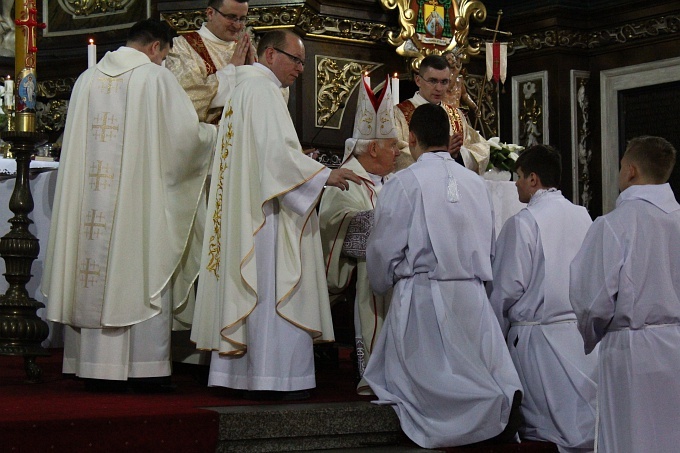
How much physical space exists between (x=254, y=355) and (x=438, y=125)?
4.89 feet

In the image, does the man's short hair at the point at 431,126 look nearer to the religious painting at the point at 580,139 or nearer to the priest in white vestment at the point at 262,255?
→ the priest in white vestment at the point at 262,255

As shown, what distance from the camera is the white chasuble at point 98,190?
5.84 m

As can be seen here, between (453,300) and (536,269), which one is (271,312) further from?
(536,269)

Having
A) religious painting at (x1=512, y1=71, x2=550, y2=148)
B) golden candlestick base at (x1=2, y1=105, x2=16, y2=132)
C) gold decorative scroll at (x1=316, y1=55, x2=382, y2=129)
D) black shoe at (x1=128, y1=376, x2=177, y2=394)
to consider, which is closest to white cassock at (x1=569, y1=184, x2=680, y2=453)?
black shoe at (x1=128, y1=376, x2=177, y2=394)

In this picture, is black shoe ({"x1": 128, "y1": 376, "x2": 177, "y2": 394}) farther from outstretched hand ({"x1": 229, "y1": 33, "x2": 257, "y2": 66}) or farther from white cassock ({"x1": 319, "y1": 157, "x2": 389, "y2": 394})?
outstretched hand ({"x1": 229, "y1": 33, "x2": 257, "y2": 66})

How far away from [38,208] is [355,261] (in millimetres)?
2270

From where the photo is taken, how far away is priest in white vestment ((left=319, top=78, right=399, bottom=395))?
623 centimetres

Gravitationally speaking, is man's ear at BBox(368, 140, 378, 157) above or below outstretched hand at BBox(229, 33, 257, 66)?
below

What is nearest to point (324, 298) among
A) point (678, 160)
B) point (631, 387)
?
point (631, 387)

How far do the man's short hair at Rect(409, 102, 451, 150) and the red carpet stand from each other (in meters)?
1.36

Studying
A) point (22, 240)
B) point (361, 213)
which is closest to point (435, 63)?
point (361, 213)

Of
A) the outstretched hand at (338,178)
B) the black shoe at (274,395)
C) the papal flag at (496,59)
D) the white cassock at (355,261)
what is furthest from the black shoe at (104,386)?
the papal flag at (496,59)

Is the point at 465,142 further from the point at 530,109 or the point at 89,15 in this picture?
the point at 89,15

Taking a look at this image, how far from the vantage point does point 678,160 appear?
31.9ft
